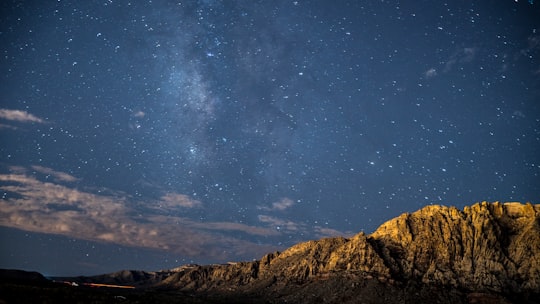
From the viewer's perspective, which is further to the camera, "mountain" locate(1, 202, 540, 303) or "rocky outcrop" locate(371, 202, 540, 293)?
"rocky outcrop" locate(371, 202, 540, 293)

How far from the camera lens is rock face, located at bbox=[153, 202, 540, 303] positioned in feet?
303

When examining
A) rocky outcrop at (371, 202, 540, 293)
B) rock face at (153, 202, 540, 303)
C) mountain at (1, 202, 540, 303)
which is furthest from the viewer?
rocky outcrop at (371, 202, 540, 293)

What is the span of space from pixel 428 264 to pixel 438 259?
3.34m

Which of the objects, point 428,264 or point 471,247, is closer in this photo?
point 471,247

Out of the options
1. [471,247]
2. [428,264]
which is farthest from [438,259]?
[471,247]

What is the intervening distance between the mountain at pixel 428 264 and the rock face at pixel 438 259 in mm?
223

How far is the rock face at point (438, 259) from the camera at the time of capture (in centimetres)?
9250

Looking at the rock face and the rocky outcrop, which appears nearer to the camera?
the rock face

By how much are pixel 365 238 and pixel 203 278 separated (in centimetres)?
11036

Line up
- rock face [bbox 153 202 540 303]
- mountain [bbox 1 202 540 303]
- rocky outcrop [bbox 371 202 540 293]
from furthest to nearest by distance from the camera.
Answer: rocky outcrop [bbox 371 202 540 293] → rock face [bbox 153 202 540 303] → mountain [bbox 1 202 540 303]

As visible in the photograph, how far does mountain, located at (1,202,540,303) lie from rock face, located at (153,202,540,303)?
223 mm

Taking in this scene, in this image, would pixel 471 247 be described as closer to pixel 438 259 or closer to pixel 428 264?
pixel 438 259

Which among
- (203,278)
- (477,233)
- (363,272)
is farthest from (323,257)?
(203,278)

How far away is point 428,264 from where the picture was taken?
4242 inches
